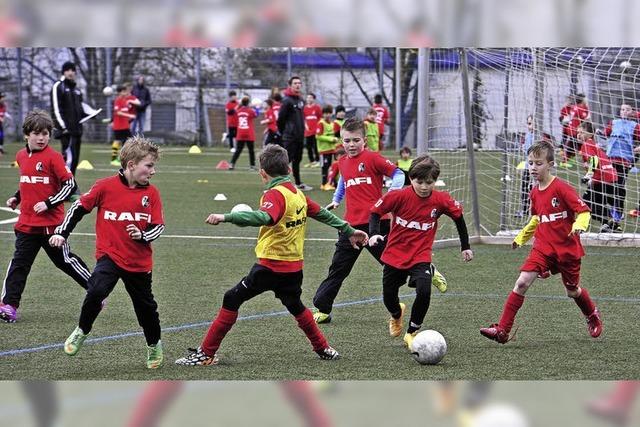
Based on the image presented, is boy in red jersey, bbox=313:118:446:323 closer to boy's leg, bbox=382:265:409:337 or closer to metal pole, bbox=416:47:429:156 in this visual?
boy's leg, bbox=382:265:409:337

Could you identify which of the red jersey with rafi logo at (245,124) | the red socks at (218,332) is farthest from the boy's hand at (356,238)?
the red jersey with rafi logo at (245,124)

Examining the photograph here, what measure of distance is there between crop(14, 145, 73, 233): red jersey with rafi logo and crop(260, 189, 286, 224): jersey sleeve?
2357 millimetres

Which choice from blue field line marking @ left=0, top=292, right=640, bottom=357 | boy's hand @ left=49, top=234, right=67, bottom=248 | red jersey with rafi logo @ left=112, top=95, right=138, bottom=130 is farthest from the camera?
red jersey with rafi logo @ left=112, top=95, right=138, bottom=130

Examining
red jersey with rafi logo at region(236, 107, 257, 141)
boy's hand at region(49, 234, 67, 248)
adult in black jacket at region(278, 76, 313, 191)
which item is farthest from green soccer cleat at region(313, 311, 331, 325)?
red jersey with rafi logo at region(236, 107, 257, 141)

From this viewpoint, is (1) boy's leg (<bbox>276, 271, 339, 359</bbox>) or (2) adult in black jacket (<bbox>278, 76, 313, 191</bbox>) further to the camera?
(2) adult in black jacket (<bbox>278, 76, 313, 191</bbox>)

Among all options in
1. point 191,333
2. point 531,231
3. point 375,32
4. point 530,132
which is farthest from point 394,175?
point 375,32

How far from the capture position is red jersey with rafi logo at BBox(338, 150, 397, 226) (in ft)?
25.8

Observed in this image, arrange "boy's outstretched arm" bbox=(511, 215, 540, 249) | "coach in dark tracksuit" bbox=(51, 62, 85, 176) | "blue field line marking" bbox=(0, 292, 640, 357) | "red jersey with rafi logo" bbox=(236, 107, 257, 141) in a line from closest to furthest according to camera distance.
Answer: "blue field line marking" bbox=(0, 292, 640, 357) < "boy's outstretched arm" bbox=(511, 215, 540, 249) < "coach in dark tracksuit" bbox=(51, 62, 85, 176) < "red jersey with rafi logo" bbox=(236, 107, 257, 141)

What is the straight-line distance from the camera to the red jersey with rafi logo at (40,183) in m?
7.40

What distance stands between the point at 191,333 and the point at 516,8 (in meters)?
6.25

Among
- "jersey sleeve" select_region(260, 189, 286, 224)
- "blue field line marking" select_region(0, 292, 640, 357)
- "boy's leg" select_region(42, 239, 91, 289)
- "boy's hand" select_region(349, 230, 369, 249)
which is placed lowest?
"blue field line marking" select_region(0, 292, 640, 357)

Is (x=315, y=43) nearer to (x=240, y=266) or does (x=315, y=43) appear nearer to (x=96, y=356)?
(x=96, y=356)

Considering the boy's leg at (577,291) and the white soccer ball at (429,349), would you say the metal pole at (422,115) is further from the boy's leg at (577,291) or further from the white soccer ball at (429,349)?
the white soccer ball at (429,349)

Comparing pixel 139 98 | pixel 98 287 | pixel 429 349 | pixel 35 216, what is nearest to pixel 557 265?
pixel 429 349
